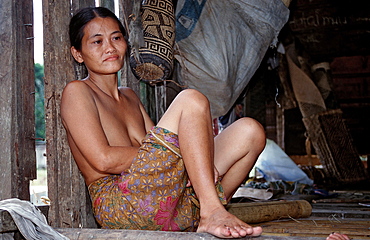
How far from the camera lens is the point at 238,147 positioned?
2.41 metres

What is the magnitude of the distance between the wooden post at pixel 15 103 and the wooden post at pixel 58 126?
0.15 meters

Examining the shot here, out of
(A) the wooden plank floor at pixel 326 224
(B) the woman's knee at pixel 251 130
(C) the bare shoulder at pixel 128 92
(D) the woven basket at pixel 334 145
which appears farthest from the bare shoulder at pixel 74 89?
Result: (D) the woven basket at pixel 334 145

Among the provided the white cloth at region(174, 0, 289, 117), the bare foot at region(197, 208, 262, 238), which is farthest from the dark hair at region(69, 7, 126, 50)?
the bare foot at region(197, 208, 262, 238)

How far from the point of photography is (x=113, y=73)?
2.62 meters

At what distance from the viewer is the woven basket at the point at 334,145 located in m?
6.22

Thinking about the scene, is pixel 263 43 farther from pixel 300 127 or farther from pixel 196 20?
pixel 300 127

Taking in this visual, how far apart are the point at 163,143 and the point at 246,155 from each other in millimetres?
545

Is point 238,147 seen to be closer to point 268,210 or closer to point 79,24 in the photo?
point 268,210

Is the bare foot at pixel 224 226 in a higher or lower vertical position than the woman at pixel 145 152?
lower

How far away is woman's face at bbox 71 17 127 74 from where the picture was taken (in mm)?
2461

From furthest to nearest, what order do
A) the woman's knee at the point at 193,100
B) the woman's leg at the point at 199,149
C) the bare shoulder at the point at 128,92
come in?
the bare shoulder at the point at 128,92 → the woman's knee at the point at 193,100 → the woman's leg at the point at 199,149

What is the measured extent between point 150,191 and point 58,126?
1.92 ft

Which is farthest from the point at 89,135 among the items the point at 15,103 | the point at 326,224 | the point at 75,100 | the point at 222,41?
the point at 326,224

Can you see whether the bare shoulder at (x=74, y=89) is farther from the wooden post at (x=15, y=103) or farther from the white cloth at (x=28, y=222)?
the white cloth at (x=28, y=222)
